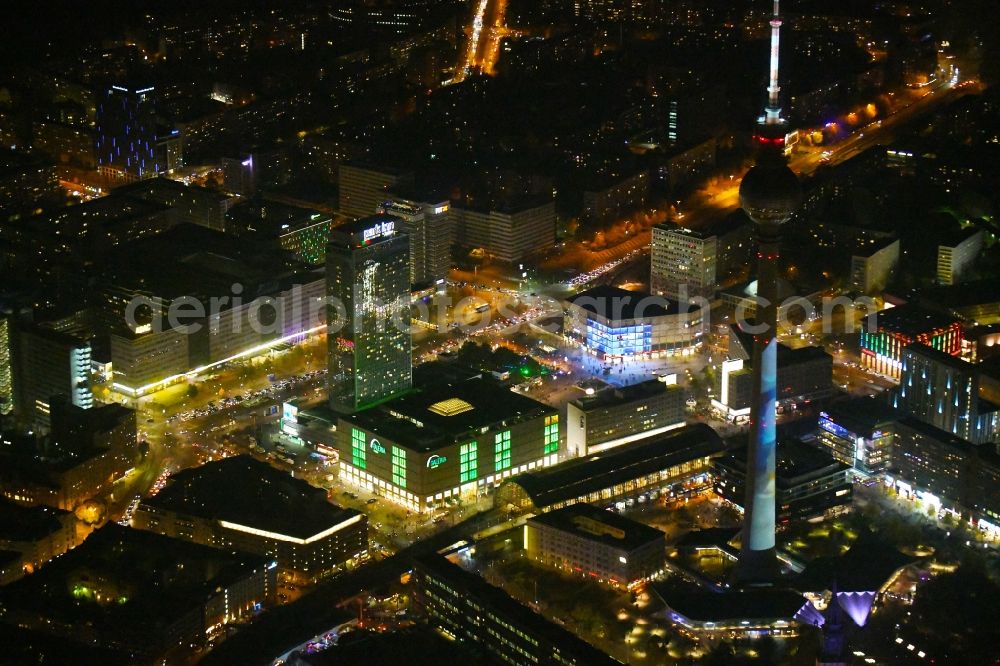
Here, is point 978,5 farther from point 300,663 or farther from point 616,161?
point 300,663

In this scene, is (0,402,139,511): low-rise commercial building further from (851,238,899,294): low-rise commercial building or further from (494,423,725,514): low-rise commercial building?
(851,238,899,294): low-rise commercial building

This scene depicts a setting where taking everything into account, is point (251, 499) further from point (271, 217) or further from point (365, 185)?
point (365, 185)

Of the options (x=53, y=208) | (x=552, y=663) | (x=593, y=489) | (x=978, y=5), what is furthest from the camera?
(x=978, y=5)

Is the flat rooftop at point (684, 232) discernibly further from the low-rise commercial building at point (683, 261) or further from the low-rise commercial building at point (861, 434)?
the low-rise commercial building at point (861, 434)

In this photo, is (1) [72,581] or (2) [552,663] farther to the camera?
(1) [72,581]

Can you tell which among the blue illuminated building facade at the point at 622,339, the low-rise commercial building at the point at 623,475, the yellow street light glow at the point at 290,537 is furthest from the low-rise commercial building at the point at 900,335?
the yellow street light glow at the point at 290,537

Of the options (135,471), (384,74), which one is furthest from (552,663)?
(384,74)

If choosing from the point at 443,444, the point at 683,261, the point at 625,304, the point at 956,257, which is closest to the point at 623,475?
the point at 443,444

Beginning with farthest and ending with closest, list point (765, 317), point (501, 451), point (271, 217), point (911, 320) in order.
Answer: point (271, 217) → point (911, 320) → point (501, 451) → point (765, 317)
